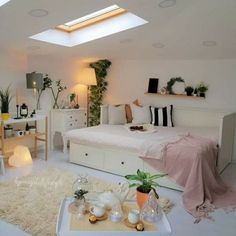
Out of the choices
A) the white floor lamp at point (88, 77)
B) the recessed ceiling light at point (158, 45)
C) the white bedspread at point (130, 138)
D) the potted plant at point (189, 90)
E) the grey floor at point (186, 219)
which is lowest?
the grey floor at point (186, 219)

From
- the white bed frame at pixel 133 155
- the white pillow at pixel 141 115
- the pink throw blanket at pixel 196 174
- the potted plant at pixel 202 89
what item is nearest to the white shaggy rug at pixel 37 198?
the pink throw blanket at pixel 196 174

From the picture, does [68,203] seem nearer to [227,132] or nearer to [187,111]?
[227,132]

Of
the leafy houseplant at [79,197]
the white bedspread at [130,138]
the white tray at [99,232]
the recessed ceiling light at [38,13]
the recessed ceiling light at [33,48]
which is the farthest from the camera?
the recessed ceiling light at [33,48]

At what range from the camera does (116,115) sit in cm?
480

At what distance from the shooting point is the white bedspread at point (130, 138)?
10.8 ft

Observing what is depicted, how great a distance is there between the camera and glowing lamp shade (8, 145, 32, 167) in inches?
156

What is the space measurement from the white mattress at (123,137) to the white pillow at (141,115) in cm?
64

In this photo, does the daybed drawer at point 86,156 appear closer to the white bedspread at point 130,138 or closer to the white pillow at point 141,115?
the white bedspread at point 130,138

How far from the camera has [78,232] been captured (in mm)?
1544

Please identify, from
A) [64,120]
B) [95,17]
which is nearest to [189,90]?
[95,17]

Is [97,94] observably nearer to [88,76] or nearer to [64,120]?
[88,76]

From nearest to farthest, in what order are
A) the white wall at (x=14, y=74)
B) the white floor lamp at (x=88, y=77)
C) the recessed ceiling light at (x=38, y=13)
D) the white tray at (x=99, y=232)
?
the white tray at (x=99, y=232)
the recessed ceiling light at (x=38, y=13)
the white wall at (x=14, y=74)
the white floor lamp at (x=88, y=77)

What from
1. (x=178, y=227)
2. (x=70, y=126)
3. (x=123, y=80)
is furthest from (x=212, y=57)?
(x=178, y=227)

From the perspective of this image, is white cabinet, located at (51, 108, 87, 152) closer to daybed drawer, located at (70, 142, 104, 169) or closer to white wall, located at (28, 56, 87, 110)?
white wall, located at (28, 56, 87, 110)
